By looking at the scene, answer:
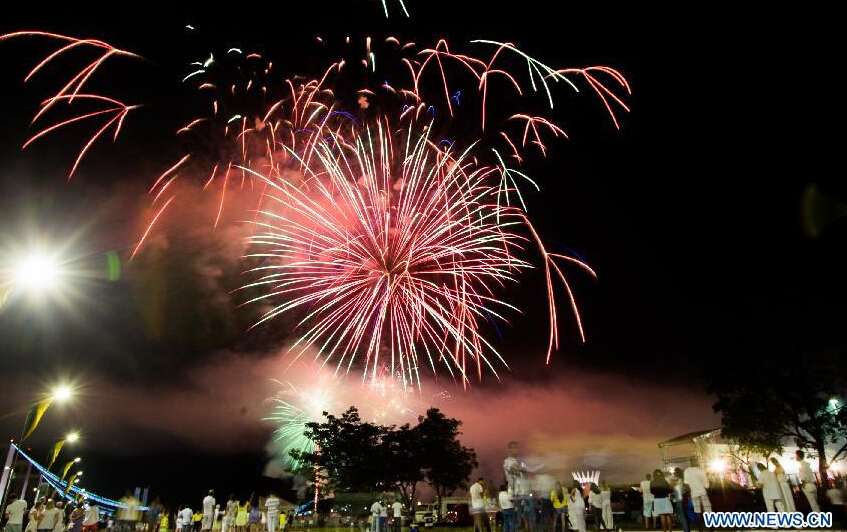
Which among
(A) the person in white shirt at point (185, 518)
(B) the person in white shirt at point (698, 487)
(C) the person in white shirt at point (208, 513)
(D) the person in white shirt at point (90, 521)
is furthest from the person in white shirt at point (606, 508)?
(D) the person in white shirt at point (90, 521)

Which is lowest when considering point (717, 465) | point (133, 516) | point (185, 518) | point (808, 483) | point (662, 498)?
point (185, 518)

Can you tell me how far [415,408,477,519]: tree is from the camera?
44.2 m

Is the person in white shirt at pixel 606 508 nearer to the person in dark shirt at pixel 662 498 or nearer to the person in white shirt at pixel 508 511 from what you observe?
the person in dark shirt at pixel 662 498

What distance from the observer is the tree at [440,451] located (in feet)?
145

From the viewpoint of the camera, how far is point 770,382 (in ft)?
93.4

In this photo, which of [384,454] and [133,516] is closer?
[133,516]

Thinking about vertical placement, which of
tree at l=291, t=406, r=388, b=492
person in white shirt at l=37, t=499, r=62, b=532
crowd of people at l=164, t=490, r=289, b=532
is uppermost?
tree at l=291, t=406, r=388, b=492

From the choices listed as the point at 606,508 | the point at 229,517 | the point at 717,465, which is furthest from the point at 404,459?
the point at 606,508

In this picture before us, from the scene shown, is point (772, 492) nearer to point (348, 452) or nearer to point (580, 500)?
point (580, 500)

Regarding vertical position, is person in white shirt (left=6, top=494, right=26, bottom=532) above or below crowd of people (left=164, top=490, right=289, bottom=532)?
above

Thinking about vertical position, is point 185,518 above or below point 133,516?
below

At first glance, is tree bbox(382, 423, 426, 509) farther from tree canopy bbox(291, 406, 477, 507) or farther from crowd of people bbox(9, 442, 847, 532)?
crowd of people bbox(9, 442, 847, 532)

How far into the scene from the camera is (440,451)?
145 feet

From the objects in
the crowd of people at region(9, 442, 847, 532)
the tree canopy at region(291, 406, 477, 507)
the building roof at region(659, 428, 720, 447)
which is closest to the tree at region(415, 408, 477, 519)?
the tree canopy at region(291, 406, 477, 507)
